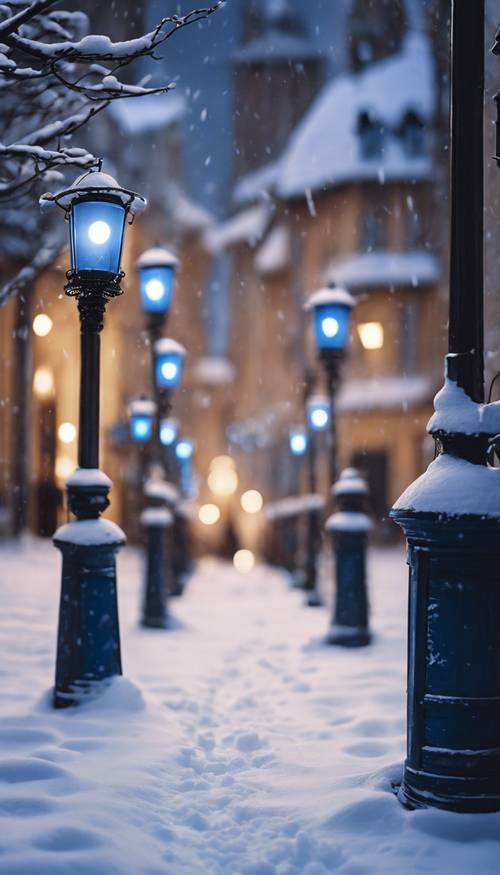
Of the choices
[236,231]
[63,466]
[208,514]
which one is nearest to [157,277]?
[63,466]

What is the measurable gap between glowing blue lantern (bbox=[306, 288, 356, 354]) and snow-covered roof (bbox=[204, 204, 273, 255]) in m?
39.1

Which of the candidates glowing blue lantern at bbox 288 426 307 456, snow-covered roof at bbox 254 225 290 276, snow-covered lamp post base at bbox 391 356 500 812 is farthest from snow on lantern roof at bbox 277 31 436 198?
snow-covered lamp post base at bbox 391 356 500 812

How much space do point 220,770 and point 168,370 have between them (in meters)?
7.70

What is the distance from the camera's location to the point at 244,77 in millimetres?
54750

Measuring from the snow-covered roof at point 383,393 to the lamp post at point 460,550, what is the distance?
86.2ft

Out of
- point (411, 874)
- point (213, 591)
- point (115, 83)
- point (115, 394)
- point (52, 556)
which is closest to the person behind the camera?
point (411, 874)

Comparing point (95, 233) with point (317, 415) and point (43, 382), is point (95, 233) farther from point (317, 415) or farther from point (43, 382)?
point (43, 382)

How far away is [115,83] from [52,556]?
15819 mm

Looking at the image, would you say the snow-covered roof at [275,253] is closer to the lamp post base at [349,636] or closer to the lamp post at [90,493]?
the lamp post base at [349,636]

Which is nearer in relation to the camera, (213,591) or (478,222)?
(478,222)

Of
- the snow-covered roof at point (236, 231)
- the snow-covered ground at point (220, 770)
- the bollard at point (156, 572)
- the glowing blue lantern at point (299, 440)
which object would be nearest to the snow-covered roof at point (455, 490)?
the snow-covered ground at point (220, 770)

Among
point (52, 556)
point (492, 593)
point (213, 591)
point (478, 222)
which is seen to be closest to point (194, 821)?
point (492, 593)

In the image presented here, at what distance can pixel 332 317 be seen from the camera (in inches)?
416

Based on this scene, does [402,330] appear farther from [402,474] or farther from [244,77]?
[244,77]
